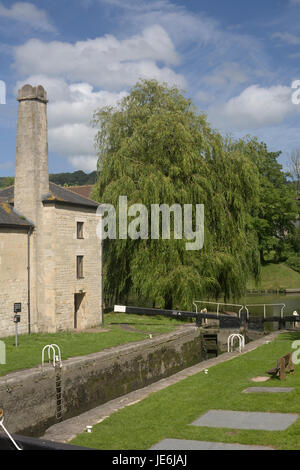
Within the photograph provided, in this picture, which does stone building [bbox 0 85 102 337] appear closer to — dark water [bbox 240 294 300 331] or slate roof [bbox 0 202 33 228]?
slate roof [bbox 0 202 33 228]

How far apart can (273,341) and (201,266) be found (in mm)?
6654

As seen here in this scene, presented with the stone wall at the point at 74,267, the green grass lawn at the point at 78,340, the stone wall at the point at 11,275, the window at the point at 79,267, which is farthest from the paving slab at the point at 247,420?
the window at the point at 79,267

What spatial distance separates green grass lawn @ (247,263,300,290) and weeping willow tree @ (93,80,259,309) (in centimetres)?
2691

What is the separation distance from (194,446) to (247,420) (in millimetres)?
1793

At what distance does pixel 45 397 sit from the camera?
1466cm

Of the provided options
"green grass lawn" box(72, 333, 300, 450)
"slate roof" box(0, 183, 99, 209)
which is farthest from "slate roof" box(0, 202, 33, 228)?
"green grass lawn" box(72, 333, 300, 450)

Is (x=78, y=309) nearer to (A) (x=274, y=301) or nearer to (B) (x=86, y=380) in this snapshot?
(B) (x=86, y=380)

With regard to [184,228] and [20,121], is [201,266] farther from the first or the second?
[20,121]

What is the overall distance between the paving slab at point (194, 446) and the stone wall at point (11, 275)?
42.3ft

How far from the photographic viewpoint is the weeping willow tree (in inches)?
1097

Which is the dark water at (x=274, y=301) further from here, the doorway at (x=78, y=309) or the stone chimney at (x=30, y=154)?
the stone chimney at (x=30, y=154)

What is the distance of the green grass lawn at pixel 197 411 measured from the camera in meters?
9.34

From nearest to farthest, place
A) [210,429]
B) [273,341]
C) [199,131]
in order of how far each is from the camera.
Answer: [210,429]
[273,341]
[199,131]

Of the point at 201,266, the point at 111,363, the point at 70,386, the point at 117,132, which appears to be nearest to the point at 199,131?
the point at 117,132
